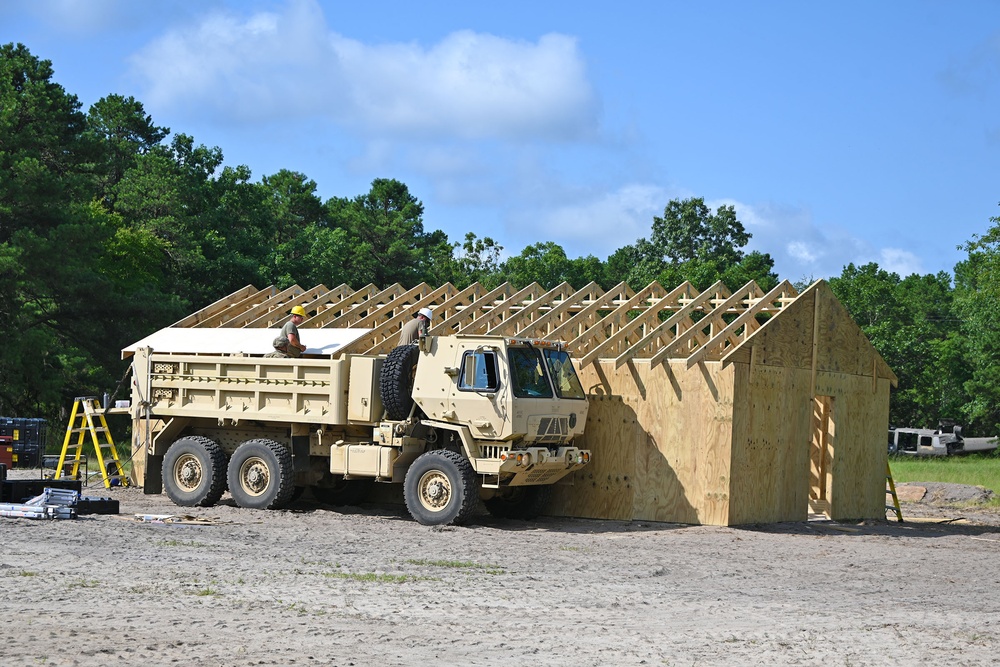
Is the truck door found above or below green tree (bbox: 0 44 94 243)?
below

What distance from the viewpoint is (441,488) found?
57.5ft

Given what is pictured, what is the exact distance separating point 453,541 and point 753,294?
840cm

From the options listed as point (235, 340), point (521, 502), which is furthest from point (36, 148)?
point (521, 502)

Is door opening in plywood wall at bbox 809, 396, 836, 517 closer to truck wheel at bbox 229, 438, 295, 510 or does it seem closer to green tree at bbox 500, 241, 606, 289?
truck wheel at bbox 229, 438, 295, 510

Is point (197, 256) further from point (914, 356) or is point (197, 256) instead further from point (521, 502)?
point (914, 356)

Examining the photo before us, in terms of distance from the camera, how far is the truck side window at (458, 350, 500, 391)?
17328mm

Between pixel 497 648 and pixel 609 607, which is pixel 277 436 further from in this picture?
pixel 497 648

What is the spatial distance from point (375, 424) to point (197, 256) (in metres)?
27.3

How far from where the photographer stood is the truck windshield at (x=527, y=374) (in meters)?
17.3

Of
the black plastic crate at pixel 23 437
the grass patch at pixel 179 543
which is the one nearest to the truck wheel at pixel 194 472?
the black plastic crate at pixel 23 437

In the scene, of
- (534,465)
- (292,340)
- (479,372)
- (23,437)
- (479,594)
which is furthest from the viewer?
(23,437)

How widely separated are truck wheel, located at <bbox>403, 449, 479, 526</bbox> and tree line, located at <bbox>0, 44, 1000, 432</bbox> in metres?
18.4

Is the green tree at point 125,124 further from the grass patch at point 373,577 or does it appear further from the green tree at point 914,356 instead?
the grass patch at point 373,577

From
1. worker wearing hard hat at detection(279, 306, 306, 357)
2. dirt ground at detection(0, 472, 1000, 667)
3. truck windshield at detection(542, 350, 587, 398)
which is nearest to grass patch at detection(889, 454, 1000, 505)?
truck windshield at detection(542, 350, 587, 398)
